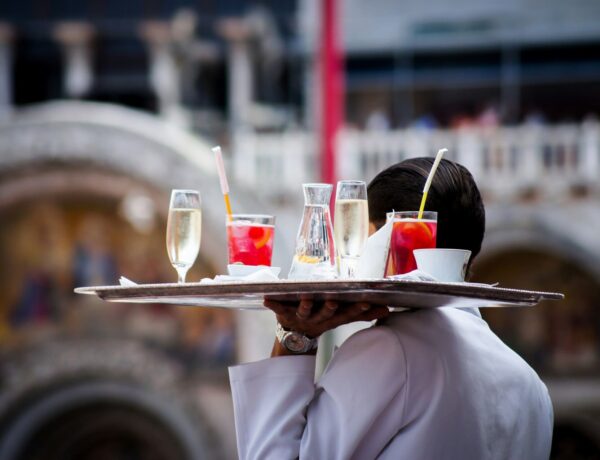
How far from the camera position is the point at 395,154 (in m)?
12.0

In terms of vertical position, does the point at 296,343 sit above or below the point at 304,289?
below

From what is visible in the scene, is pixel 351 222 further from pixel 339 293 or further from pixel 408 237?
pixel 339 293

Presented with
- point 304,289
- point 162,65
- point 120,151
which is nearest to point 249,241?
point 304,289

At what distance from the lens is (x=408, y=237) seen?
2027 millimetres

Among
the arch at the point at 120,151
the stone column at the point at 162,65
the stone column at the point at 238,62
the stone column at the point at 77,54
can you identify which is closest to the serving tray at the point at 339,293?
the arch at the point at 120,151

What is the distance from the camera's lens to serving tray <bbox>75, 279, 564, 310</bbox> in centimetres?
177

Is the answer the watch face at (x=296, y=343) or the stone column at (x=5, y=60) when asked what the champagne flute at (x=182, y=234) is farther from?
the stone column at (x=5, y=60)

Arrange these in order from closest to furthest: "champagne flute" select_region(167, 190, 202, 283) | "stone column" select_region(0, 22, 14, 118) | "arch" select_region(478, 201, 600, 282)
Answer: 1. "champagne flute" select_region(167, 190, 202, 283)
2. "arch" select_region(478, 201, 600, 282)
3. "stone column" select_region(0, 22, 14, 118)

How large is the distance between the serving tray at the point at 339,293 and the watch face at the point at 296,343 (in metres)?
0.09

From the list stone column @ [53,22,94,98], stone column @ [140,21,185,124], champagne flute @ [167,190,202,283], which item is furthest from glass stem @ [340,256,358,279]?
stone column @ [53,22,94,98]

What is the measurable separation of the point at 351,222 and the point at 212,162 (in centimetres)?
952

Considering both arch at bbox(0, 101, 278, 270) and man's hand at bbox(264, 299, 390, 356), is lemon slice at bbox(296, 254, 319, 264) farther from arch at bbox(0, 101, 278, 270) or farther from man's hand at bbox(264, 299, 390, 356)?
arch at bbox(0, 101, 278, 270)

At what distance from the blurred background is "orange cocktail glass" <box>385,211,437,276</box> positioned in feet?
26.4

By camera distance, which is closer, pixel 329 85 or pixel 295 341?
pixel 295 341
